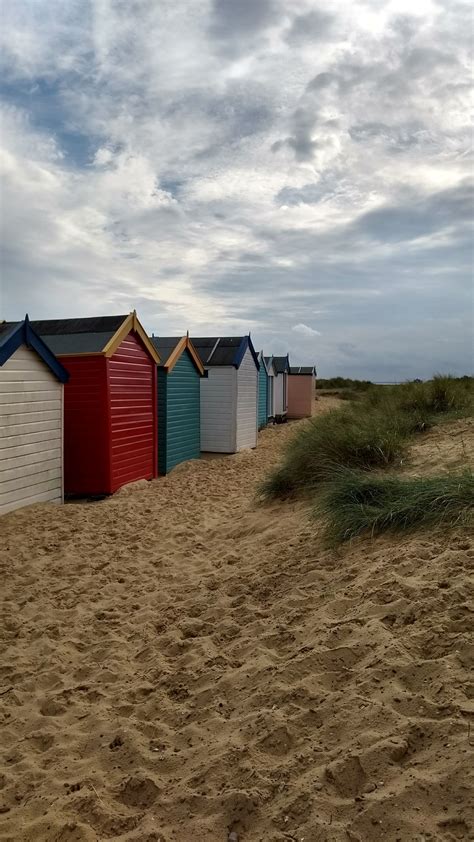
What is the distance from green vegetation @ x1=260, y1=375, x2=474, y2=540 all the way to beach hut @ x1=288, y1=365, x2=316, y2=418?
15.2m

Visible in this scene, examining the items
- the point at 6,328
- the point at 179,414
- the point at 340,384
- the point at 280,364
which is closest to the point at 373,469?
the point at 6,328

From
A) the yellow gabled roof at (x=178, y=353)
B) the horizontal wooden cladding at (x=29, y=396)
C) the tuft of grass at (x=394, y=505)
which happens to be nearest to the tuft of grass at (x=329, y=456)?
the tuft of grass at (x=394, y=505)

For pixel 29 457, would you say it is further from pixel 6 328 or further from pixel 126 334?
pixel 126 334

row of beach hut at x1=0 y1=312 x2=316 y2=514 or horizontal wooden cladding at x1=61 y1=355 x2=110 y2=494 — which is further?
horizontal wooden cladding at x1=61 y1=355 x2=110 y2=494

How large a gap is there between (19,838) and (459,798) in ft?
6.05

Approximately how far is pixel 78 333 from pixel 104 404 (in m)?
1.61

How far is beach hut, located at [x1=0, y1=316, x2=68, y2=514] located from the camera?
759 centimetres

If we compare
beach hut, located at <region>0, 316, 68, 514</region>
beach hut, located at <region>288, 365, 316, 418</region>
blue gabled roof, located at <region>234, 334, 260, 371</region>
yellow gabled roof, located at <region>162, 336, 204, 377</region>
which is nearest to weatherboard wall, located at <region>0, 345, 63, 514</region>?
beach hut, located at <region>0, 316, 68, 514</region>

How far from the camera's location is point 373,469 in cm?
747

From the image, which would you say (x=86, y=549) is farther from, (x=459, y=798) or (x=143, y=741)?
(x=459, y=798)

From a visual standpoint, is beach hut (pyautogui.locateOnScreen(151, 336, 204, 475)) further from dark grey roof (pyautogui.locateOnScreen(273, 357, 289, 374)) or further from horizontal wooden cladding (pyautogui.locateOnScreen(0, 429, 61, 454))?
dark grey roof (pyautogui.locateOnScreen(273, 357, 289, 374))

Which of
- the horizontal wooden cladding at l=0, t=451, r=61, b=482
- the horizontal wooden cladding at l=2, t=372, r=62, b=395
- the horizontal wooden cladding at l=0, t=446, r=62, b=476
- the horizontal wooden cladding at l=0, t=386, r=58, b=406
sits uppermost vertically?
the horizontal wooden cladding at l=2, t=372, r=62, b=395

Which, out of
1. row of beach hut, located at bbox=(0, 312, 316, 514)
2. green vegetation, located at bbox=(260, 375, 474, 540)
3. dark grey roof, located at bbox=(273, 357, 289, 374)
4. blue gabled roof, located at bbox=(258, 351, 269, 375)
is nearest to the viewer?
green vegetation, located at bbox=(260, 375, 474, 540)

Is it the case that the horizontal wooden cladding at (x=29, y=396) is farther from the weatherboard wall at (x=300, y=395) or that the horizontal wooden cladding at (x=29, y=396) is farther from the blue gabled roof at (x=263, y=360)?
Result: the weatherboard wall at (x=300, y=395)
